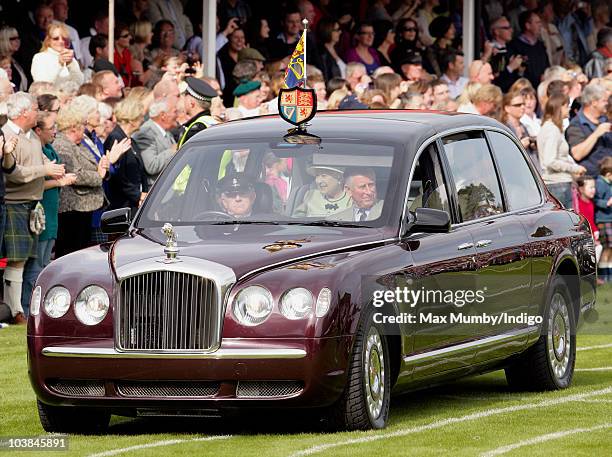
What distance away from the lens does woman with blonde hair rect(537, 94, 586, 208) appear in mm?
20578

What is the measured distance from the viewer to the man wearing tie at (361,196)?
1038cm

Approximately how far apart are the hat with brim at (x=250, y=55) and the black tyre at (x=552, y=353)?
11345mm

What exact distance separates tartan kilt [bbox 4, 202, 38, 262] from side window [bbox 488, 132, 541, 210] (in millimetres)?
5405

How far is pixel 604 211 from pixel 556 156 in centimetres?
99

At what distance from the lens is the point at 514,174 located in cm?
1220

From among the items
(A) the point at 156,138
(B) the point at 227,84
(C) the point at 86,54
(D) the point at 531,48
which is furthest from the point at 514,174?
(D) the point at 531,48

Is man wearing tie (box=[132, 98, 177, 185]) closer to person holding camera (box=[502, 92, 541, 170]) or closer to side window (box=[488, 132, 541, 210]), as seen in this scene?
person holding camera (box=[502, 92, 541, 170])

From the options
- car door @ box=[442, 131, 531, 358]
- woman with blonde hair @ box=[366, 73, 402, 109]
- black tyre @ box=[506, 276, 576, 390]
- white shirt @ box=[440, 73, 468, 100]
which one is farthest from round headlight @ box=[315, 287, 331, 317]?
white shirt @ box=[440, 73, 468, 100]

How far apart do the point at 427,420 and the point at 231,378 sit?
1.53m

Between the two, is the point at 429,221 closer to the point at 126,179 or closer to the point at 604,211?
the point at 126,179

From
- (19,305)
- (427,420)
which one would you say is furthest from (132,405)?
(19,305)

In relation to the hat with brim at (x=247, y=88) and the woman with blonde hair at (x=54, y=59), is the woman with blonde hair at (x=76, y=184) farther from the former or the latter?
the hat with brim at (x=247, y=88)

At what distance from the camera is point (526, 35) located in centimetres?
2942

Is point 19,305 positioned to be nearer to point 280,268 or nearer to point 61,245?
point 61,245
